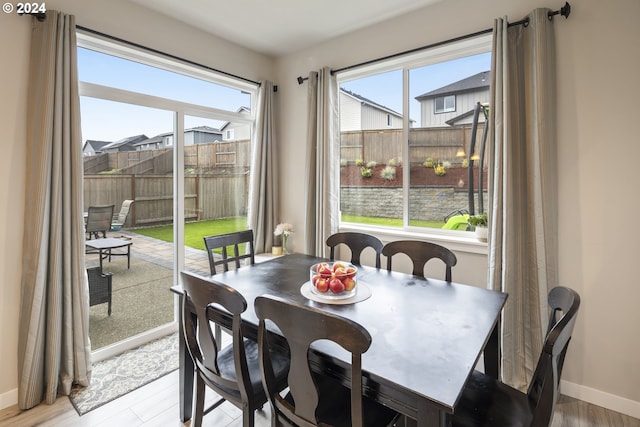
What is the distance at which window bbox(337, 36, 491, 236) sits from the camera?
8.68 ft

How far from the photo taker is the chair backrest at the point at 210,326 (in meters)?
1.35

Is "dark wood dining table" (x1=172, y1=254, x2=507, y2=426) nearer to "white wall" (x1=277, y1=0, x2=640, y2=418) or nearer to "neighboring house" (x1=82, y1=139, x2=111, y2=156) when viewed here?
"white wall" (x1=277, y1=0, x2=640, y2=418)

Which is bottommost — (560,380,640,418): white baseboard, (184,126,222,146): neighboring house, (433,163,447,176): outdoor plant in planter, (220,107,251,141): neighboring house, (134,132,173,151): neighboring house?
(560,380,640,418): white baseboard

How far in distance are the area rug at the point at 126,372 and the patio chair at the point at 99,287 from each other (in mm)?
403

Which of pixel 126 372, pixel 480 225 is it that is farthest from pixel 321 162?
pixel 126 372

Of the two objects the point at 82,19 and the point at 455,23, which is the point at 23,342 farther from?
the point at 455,23

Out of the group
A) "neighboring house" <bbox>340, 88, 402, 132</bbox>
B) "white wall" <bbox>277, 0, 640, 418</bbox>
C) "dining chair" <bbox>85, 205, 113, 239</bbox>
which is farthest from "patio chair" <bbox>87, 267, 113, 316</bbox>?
"white wall" <bbox>277, 0, 640, 418</bbox>

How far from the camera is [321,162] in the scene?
3.21 m

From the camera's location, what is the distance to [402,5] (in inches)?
104

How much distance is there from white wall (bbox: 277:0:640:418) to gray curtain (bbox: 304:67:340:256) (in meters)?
1.58

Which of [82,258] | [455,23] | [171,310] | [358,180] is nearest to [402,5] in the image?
[455,23]

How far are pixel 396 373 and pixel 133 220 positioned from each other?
8.28ft

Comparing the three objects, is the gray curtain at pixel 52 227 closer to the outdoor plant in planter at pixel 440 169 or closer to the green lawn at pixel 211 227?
the green lawn at pixel 211 227

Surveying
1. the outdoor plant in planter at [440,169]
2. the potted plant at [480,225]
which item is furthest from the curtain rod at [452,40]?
the potted plant at [480,225]
